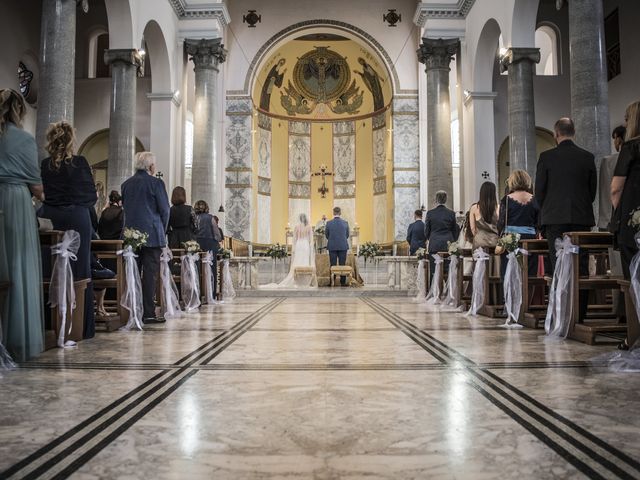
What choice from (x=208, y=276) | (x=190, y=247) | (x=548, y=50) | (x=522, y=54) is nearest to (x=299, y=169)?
(x=548, y=50)

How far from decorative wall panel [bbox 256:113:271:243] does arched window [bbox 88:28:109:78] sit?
5259 mm

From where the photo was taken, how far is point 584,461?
5.67ft

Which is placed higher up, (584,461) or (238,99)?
(238,99)

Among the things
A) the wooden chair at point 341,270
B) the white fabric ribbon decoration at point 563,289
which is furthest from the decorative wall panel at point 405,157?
the white fabric ribbon decoration at point 563,289

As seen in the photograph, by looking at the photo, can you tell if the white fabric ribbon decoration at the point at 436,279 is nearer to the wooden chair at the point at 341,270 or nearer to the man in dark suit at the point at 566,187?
the man in dark suit at the point at 566,187

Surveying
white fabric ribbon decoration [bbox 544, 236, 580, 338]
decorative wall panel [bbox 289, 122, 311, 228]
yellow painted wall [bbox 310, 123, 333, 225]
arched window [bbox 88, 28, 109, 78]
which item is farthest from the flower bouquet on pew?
yellow painted wall [bbox 310, 123, 333, 225]

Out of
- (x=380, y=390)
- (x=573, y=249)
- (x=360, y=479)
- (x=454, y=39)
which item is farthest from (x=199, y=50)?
(x=360, y=479)

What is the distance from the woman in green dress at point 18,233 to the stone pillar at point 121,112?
777 centimetres

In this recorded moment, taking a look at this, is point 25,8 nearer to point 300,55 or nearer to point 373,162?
point 300,55

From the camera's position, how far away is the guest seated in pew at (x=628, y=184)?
362cm

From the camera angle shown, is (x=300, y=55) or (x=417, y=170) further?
(x=300, y=55)

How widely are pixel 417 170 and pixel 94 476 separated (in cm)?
1735

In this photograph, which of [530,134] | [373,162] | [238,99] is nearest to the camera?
[530,134]

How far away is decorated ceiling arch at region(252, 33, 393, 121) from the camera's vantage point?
796 inches
